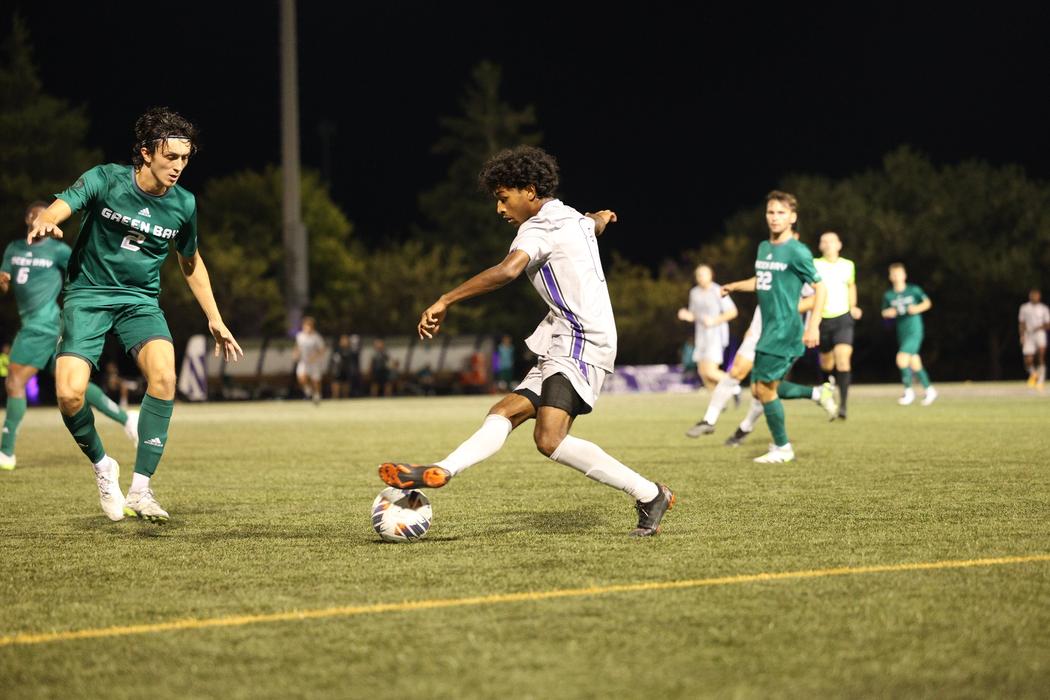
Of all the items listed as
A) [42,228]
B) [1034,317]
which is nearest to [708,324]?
[42,228]

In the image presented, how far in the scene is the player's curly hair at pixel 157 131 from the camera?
24.4 ft

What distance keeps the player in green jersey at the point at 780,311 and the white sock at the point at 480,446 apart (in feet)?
16.5

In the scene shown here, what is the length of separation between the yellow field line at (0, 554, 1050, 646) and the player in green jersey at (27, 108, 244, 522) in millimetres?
2794

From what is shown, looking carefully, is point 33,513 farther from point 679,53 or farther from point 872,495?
point 679,53

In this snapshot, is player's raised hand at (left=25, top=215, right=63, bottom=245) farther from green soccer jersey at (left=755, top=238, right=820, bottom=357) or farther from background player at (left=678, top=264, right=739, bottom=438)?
background player at (left=678, top=264, right=739, bottom=438)

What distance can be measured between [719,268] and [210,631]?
6140cm

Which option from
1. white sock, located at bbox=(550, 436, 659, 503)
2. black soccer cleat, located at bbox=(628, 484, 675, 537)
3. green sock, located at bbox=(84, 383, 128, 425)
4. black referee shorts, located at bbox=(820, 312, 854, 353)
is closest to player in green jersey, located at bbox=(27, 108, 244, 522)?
white sock, located at bbox=(550, 436, 659, 503)

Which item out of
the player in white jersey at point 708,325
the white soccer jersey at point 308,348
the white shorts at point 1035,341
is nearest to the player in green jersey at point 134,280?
the player in white jersey at point 708,325

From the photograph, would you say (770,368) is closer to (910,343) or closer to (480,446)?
(480,446)

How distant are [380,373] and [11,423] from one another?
2646cm

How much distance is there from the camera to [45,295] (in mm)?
12219

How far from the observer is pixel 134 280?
25.3 feet

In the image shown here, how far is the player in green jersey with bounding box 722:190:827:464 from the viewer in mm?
11438

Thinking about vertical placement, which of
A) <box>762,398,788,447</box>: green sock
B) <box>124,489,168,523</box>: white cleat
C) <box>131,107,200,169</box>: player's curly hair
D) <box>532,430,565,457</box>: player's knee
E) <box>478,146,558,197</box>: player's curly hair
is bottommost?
<box>124,489,168,523</box>: white cleat
